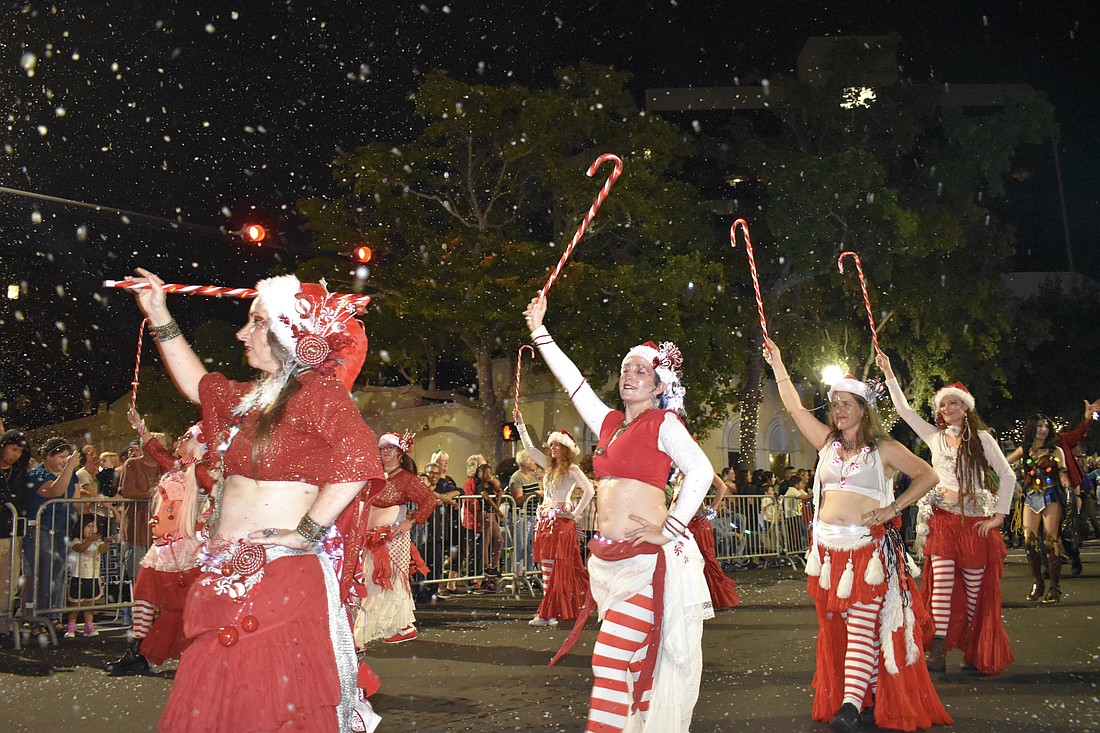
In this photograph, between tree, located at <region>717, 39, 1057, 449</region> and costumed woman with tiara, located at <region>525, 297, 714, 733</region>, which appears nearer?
costumed woman with tiara, located at <region>525, 297, 714, 733</region>

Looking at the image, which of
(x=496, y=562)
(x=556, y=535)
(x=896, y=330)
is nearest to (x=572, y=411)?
(x=896, y=330)

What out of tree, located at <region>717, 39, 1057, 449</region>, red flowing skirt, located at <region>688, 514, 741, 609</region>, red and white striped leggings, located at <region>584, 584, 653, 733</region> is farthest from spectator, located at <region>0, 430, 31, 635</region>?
tree, located at <region>717, 39, 1057, 449</region>

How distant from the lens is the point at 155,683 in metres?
7.90

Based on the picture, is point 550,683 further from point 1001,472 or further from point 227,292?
point 227,292

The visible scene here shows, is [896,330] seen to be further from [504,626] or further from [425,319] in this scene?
[504,626]

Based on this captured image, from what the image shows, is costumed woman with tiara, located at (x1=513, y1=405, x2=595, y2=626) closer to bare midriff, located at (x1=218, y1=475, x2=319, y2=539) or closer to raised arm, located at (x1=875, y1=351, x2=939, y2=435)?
raised arm, located at (x1=875, y1=351, x2=939, y2=435)

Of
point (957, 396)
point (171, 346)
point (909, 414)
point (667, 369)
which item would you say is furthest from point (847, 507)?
point (171, 346)

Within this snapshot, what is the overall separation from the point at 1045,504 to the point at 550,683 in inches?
295

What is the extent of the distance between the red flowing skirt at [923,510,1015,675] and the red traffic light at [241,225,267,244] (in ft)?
30.6

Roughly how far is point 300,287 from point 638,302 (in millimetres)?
21437

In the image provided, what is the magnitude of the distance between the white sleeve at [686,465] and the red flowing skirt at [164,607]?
4487mm

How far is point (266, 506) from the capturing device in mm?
3645

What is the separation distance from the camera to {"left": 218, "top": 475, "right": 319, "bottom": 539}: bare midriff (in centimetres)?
364

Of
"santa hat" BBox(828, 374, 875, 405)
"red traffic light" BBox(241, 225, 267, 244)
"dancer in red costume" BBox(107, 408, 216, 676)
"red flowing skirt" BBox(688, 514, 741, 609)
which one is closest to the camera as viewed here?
"santa hat" BBox(828, 374, 875, 405)
